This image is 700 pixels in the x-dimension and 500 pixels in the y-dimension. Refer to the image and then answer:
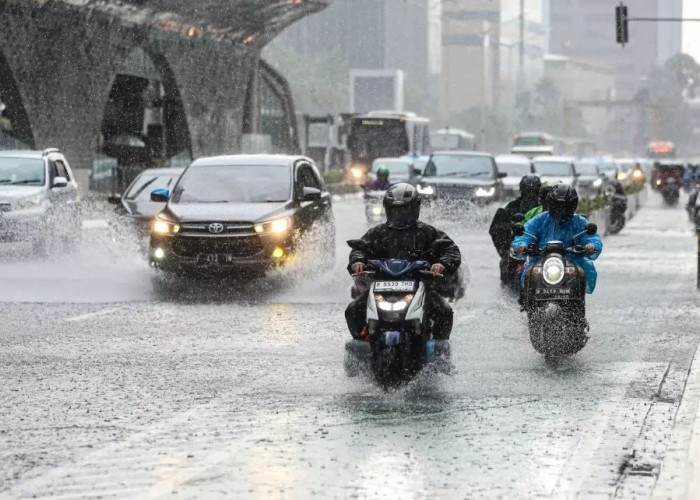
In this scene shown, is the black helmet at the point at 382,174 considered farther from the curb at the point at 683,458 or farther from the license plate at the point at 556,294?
the curb at the point at 683,458

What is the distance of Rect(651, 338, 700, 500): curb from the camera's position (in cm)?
689

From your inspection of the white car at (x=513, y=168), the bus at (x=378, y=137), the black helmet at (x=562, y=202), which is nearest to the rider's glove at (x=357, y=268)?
the black helmet at (x=562, y=202)

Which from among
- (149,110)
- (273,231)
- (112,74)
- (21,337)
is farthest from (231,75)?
(21,337)

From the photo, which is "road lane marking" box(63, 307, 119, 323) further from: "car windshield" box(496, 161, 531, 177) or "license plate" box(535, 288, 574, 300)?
"car windshield" box(496, 161, 531, 177)

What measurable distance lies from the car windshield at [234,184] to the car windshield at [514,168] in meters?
23.5

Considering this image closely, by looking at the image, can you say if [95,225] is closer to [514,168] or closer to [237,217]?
[514,168]

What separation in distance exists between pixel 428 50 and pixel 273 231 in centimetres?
16392

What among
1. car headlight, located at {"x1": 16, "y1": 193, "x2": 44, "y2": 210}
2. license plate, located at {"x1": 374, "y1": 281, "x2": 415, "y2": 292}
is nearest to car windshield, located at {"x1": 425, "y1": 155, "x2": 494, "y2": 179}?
car headlight, located at {"x1": 16, "y1": 193, "x2": 44, "y2": 210}

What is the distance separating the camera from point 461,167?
3834 centimetres

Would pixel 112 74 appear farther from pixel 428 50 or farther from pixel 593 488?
pixel 428 50

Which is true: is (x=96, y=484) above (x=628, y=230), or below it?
above

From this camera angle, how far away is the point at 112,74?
55969 millimetres

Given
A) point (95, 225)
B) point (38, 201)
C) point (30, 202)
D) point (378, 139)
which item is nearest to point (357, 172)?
point (378, 139)

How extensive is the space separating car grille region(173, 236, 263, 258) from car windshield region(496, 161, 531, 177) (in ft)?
83.3
